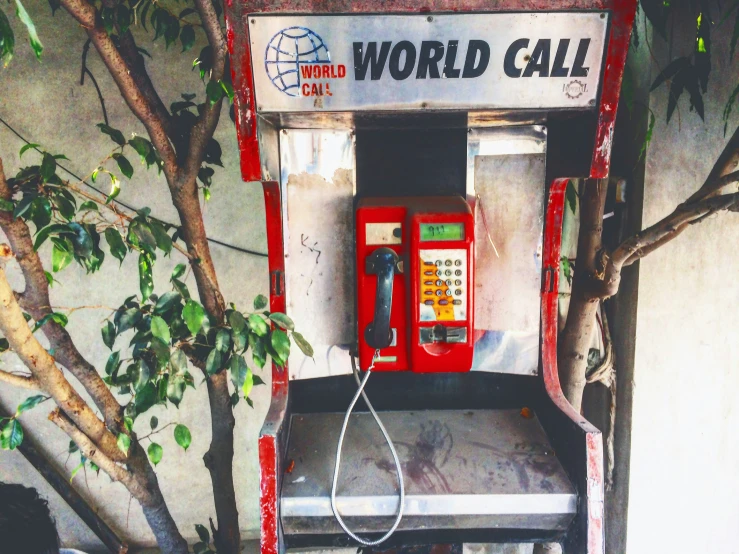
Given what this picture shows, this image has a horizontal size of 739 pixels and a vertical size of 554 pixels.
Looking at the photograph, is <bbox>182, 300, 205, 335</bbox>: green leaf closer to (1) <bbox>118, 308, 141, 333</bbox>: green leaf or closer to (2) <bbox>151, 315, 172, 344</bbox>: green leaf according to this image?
(2) <bbox>151, 315, 172, 344</bbox>: green leaf

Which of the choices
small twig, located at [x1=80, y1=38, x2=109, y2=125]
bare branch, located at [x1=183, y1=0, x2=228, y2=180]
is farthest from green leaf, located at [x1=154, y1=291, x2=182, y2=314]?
small twig, located at [x1=80, y1=38, x2=109, y2=125]

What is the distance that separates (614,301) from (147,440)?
189cm

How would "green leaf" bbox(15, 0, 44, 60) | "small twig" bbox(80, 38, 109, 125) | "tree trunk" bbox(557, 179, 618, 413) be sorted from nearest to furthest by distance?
1. "green leaf" bbox(15, 0, 44, 60)
2. "tree trunk" bbox(557, 179, 618, 413)
3. "small twig" bbox(80, 38, 109, 125)

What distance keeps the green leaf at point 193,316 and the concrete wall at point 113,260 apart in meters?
0.86

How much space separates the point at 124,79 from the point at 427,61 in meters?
0.78

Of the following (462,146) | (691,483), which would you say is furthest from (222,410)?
(691,483)

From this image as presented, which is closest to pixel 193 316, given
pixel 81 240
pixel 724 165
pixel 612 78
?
pixel 81 240

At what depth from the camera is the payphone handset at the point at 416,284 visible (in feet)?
4.59

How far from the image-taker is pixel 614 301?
2.13m

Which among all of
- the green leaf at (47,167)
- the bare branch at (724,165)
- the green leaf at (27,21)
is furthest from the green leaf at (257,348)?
the bare branch at (724,165)

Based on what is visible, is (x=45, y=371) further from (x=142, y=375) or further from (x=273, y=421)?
(x=273, y=421)

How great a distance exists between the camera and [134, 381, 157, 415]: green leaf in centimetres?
139

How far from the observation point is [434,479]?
56.8 inches

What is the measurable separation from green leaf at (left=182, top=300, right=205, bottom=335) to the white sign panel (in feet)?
1.60
